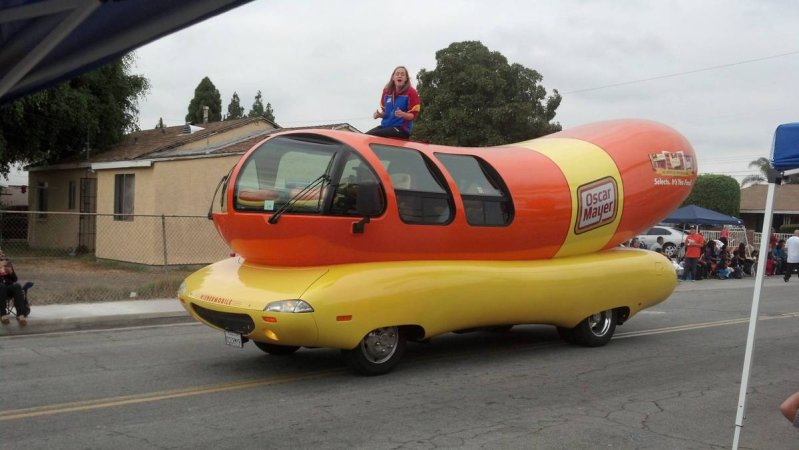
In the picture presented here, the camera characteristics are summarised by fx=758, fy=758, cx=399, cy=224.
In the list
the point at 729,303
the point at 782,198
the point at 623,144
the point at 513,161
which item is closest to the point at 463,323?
the point at 513,161

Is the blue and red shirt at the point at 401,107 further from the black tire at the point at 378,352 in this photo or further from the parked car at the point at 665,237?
the parked car at the point at 665,237

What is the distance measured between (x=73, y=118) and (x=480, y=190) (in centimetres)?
1910

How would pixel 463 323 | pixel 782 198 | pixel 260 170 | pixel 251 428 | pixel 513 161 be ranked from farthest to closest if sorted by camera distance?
pixel 782 198
pixel 513 161
pixel 463 323
pixel 260 170
pixel 251 428

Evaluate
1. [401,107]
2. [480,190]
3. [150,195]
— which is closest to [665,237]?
[150,195]

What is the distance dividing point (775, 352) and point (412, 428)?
634cm

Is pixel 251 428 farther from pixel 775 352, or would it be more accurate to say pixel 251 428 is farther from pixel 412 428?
pixel 775 352

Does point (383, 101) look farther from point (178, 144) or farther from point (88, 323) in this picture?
point (178, 144)

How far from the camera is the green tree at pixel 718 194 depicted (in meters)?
48.8

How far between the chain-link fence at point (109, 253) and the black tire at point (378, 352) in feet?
24.8

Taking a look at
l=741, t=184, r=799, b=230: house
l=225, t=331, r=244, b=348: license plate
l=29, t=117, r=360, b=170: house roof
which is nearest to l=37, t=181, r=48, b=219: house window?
l=29, t=117, r=360, b=170: house roof

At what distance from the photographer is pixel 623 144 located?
397 inches

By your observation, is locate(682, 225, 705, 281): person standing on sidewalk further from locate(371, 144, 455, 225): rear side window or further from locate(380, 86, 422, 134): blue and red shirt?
locate(371, 144, 455, 225): rear side window

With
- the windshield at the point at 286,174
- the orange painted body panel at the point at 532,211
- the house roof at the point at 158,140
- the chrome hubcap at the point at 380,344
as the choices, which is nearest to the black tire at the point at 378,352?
the chrome hubcap at the point at 380,344

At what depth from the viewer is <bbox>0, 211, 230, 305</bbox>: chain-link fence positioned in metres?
14.6
